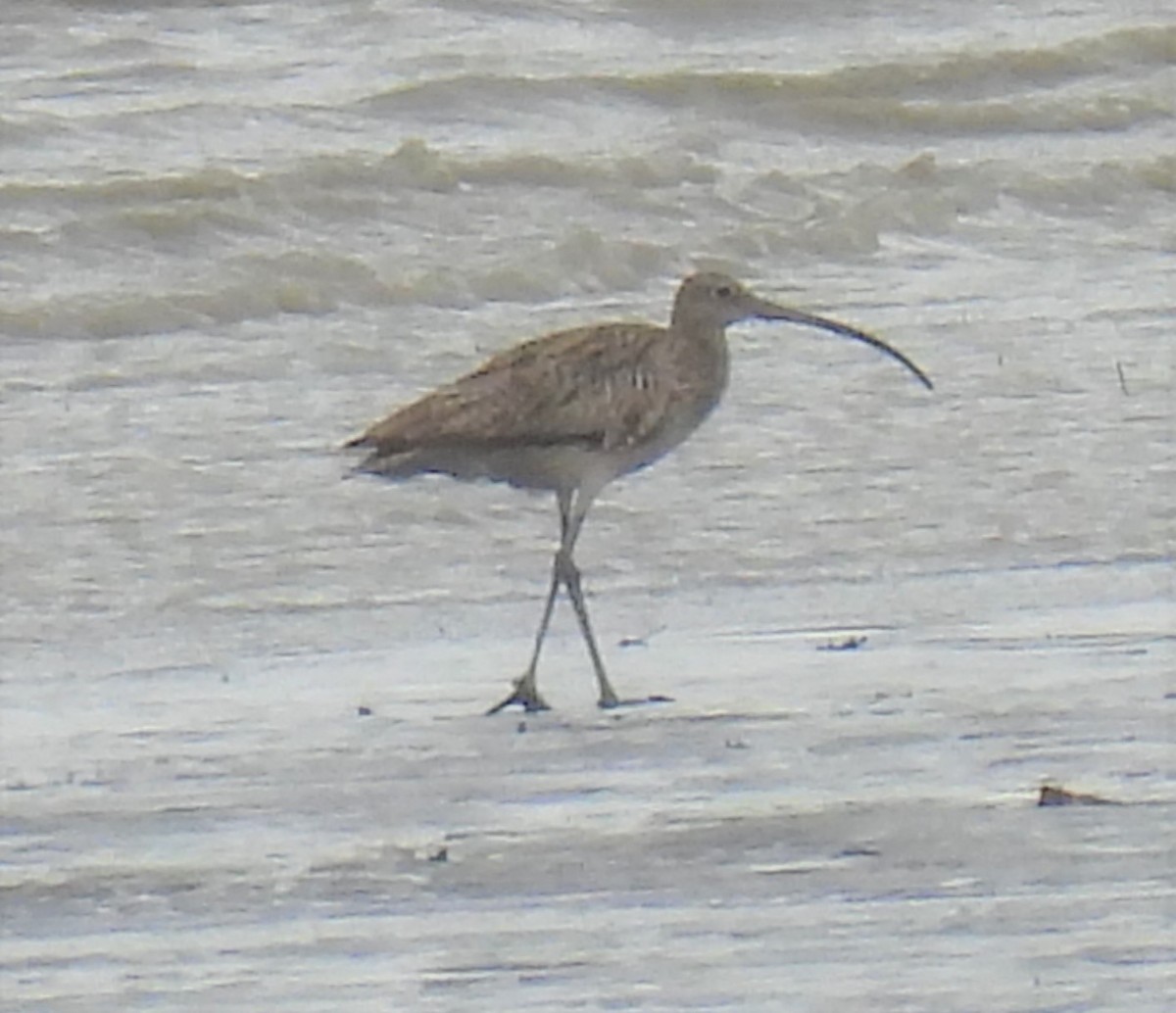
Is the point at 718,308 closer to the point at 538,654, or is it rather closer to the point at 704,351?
the point at 704,351

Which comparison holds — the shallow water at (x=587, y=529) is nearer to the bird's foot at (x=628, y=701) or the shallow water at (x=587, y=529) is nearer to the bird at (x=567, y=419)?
the bird's foot at (x=628, y=701)

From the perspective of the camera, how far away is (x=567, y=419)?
838 cm

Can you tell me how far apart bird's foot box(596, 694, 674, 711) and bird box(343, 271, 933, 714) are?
240 mm

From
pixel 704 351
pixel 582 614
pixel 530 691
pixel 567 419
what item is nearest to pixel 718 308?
pixel 704 351

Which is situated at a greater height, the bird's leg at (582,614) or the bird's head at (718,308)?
the bird's head at (718,308)

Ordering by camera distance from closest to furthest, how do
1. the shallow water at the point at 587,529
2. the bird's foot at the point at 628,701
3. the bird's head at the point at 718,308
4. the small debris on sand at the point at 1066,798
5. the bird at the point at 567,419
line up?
the shallow water at the point at 587,529
the small debris on sand at the point at 1066,798
the bird's foot at the point at 628,701
the bird at the point at 567,419
the bird's head at the point at 718,308

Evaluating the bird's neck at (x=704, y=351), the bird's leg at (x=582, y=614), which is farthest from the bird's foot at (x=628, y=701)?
the bird's neck at (x=704, y=351)

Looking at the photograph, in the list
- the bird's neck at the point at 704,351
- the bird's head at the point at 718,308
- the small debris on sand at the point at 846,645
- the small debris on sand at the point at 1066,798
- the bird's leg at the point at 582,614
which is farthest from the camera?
the bird's head at the point at 718,308

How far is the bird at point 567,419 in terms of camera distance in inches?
323

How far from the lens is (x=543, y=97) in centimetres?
1653

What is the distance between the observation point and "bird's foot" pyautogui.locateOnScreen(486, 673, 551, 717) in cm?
755

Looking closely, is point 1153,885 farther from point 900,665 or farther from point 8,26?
point 8,26

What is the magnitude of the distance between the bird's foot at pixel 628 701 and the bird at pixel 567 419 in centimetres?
24

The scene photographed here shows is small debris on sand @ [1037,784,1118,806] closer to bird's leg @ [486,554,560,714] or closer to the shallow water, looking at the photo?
the shallow water
